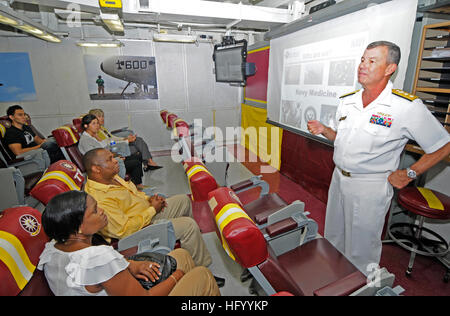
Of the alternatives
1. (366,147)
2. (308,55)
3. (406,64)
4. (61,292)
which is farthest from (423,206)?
(61,292)

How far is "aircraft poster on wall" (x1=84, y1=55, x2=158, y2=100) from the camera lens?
5.20 m

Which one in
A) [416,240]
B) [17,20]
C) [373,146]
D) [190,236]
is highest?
[17,20]

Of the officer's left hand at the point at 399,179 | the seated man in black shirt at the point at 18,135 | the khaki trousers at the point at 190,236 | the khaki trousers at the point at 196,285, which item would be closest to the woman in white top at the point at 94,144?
the seated man in black shirt at the point at 18,135

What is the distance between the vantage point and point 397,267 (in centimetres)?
207

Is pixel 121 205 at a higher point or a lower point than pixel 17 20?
lower

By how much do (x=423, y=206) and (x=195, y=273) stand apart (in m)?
1.74

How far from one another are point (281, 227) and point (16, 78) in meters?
6.22

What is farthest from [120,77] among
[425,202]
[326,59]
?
[425,202]

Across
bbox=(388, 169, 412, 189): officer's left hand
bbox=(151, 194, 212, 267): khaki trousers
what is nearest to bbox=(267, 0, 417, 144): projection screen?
bbox=(388, 169, 412, 189): officer's left hand

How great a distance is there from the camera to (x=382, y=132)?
62.7 inches

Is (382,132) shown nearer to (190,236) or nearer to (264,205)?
(264,205)

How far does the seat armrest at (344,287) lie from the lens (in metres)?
1.04

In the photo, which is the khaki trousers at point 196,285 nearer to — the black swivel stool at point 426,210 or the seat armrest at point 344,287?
the seat armrest at point 344,287

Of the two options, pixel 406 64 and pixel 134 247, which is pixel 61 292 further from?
pixel 406 64
